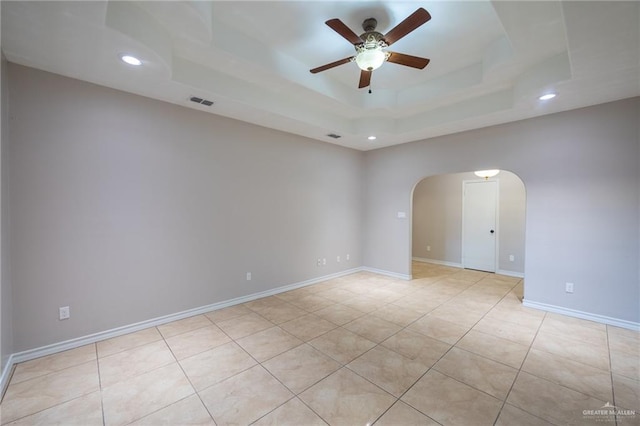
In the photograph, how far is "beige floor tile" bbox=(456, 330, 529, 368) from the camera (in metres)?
2.58

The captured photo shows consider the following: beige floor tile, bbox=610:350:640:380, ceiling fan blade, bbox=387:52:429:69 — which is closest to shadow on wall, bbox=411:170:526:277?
beige floor tile, bbox=610:350:640:380

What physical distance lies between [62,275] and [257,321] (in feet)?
6.92

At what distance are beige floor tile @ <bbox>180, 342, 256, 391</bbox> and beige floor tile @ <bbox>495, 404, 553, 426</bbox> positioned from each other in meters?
2.01

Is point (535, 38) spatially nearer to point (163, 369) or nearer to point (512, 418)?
point (512, 418)

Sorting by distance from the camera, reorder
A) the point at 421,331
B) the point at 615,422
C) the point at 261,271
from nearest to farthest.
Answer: the point at 615,422
the point at 421,331
the point at 261,271

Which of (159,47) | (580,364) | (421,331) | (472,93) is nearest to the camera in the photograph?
(159,47)

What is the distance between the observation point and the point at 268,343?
287 centimetres

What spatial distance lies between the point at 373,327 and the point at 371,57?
298 cm

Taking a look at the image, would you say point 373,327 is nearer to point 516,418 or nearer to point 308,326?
point 308,326

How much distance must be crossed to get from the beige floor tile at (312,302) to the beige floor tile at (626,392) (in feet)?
9.64

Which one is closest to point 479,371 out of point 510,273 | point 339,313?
point 339,313

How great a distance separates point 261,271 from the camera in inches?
171

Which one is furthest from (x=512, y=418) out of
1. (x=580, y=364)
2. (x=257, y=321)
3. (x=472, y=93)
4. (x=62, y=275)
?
(x=62, y=275)

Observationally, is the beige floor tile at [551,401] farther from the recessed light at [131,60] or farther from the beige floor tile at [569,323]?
the recessed light at [131,60]
